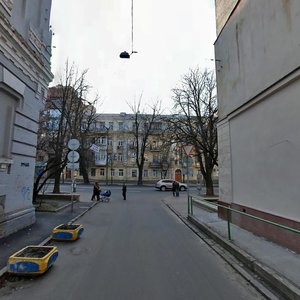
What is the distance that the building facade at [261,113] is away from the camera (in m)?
7.39

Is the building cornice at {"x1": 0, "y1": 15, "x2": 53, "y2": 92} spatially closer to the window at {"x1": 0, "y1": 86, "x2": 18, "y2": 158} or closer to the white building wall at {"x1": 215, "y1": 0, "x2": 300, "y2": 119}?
the window at {"x1": 0, "y1": 86, "x2": 18, "y2": 158}

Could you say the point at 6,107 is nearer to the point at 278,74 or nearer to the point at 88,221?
the point at 88,221

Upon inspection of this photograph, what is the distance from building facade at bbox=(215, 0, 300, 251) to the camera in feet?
24.2

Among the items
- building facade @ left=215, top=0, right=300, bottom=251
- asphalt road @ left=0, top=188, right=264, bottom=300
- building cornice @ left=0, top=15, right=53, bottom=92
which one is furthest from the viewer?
building cornice @ left=0, top=15, right=53, bottom=92

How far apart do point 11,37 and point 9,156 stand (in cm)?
354

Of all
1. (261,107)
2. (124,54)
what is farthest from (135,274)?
(124,54)

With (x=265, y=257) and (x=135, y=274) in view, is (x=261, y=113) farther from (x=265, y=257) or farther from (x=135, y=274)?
(x=135, y=274)

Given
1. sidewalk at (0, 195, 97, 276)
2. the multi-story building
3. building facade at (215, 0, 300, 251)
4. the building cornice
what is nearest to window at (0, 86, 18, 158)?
the building cornice

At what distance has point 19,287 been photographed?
5047mm

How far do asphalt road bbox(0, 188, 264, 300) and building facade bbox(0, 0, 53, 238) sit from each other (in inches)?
102

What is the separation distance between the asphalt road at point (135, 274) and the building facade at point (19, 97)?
102 inches

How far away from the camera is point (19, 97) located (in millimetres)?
9883

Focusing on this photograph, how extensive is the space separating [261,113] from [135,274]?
20.0 feet

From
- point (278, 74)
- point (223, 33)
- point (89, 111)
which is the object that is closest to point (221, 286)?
point (278, 74)
